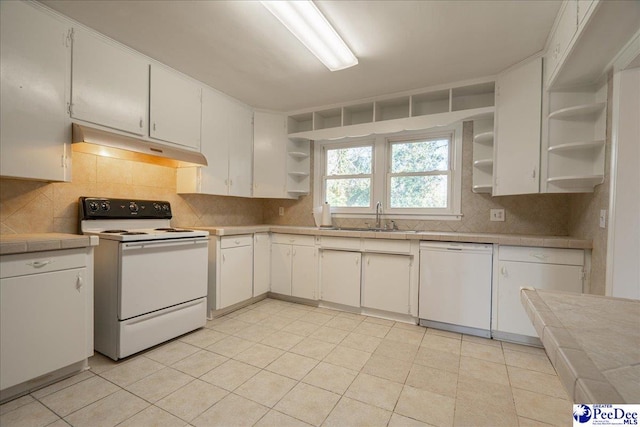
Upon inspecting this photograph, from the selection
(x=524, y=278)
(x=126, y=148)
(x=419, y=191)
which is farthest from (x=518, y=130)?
(x=126, y=148)

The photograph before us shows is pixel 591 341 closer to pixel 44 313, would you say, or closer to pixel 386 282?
pixel 386 282

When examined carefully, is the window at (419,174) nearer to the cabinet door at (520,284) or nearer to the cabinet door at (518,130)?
the cabinet door at (518,130)

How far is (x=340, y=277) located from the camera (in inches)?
126

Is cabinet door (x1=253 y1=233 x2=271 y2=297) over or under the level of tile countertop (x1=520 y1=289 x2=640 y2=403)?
under

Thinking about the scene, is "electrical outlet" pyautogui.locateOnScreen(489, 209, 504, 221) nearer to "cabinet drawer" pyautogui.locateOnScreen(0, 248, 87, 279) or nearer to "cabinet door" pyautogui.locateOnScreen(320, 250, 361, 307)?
"cabinet door" pyautogui.locateOnScreen(320, 250, 361, 307)

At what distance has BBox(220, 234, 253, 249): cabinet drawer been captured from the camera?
9.80 feet

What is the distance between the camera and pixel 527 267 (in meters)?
2.40

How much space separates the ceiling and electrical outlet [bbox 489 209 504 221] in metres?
1.35

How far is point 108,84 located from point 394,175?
9.61 feet

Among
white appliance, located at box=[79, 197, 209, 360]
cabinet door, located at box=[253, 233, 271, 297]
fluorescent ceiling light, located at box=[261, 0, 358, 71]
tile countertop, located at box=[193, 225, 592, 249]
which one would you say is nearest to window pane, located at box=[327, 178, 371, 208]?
tile countertop, located at box=[193, 225, 592, 249]

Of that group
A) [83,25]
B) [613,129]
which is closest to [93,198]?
[83,25]

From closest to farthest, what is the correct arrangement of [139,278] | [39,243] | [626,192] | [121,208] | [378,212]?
1. [39,243]
2. [626,192]
3. [139,278]
4. [121,208]
5. [378,212]

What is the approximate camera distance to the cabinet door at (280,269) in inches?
137

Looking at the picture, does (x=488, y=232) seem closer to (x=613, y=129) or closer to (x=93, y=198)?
(x=613, y=129)
